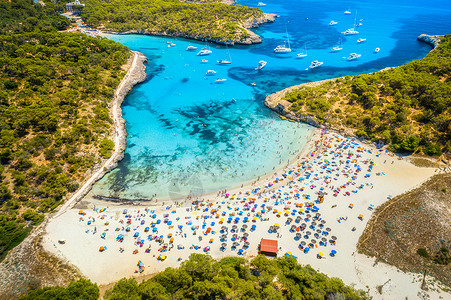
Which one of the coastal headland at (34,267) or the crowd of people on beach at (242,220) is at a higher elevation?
the coastal headland at (34,267)

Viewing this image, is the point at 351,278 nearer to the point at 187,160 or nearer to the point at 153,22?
the point at 187,160

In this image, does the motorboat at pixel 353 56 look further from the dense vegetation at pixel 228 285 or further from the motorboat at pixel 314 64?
the dense vegetation at pixel 228 285

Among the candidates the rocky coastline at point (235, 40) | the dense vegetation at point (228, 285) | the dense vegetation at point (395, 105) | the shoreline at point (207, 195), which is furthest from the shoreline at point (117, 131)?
the dense vegetation at point (395, 105)

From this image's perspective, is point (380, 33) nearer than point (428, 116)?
No

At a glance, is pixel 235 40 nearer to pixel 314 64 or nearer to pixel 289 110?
pixel 314 64

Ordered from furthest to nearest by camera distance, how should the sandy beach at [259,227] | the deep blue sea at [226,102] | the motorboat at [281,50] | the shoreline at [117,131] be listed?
the motorboat at [281,50] → the deep blue sea at [226,102] → the shoreline at [117,131] → the sandy beach at [259,227]

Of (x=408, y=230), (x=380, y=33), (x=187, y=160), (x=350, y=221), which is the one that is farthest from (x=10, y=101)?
(x=380, y=33)

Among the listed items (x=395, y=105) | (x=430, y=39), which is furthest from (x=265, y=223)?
(x=430, y=39)
